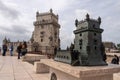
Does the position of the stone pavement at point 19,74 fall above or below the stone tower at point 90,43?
below

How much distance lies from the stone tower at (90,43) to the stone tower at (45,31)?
164ft

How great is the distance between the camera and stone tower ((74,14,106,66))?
4000 millimetres

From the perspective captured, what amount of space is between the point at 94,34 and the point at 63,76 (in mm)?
1519

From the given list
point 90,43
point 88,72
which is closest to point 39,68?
point 90,43

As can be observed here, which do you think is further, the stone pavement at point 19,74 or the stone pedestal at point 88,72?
the stone pavement at point 19,74

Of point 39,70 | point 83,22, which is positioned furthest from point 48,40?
point 83,22

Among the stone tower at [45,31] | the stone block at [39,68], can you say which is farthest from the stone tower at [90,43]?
the stone tower at [45,31]

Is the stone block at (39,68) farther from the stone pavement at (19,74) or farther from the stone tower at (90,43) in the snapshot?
the stone tower at (90,43)

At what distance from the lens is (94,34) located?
13.7ft

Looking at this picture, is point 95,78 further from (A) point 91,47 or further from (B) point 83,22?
(B) point 83,22

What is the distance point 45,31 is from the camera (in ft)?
186

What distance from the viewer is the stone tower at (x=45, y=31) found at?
5556 cm

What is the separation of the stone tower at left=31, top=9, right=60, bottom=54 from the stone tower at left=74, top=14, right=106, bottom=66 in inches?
1969

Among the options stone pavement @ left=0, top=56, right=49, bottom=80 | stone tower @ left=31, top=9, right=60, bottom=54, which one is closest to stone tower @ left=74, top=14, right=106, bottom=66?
stone pavement @ left=0, top=56, right=49, bottom=80
